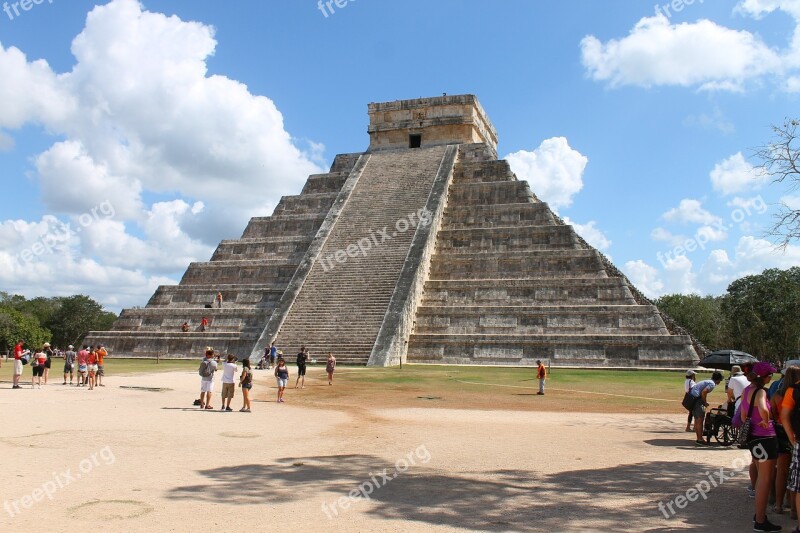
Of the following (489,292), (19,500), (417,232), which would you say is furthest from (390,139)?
(19,500)

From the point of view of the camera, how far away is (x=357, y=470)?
757 centimetres

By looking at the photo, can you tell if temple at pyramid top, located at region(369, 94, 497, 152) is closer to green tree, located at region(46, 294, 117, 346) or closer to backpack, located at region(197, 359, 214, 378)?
backpack, located at region(197, 359, 214, 378)

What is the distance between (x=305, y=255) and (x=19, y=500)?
2446 cm

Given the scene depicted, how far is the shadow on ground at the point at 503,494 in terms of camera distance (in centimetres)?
575

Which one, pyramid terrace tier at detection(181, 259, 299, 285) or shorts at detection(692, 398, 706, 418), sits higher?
pyramid terrace tier at detection(181, 259, 299, 285)

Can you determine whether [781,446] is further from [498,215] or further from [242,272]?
[242,272]

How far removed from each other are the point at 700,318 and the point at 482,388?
4686 cm

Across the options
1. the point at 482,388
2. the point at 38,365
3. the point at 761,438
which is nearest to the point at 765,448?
the point at 761,438

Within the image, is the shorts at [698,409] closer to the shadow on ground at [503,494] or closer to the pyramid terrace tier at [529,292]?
the shadow on ground at [503,494]

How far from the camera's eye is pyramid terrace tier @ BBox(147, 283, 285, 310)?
2950 cm

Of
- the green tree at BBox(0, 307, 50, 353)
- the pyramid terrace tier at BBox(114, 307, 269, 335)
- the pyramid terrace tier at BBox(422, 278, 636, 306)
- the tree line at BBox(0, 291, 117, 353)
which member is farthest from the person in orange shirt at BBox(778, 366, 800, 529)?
the tree line at BBox(0, 291, 117, 353)

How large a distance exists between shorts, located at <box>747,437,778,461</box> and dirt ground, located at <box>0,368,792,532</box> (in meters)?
0.58

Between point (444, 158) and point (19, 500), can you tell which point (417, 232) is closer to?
point (444, 158)

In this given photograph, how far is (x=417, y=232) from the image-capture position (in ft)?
97.8
